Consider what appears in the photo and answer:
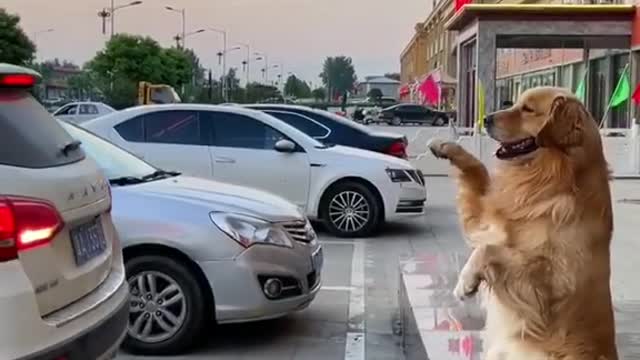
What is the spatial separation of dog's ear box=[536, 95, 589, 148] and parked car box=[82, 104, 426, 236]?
26.7 ft

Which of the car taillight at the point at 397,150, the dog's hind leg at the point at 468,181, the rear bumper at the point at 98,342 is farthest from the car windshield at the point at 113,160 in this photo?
the car taillight at the point at 397,150

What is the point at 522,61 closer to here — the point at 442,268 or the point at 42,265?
the point at 442,268

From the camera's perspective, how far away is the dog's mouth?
3.61 meters

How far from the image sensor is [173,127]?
1176 centimetres

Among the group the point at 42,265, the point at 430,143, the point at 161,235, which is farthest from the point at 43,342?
the point at 161,235

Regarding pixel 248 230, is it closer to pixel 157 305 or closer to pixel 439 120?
pixel 157 305

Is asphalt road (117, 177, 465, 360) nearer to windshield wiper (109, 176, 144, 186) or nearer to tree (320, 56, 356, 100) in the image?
windshield wiper (109, 176, 144, 186)

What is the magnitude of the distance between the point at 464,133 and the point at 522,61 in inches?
1272

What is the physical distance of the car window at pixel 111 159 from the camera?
269 inches

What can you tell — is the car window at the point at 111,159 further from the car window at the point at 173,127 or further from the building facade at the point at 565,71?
the building facade at the point at 565,71

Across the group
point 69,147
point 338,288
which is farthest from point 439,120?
point 69,147

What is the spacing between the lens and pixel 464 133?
23.1 m

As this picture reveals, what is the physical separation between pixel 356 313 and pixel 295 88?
118 metres

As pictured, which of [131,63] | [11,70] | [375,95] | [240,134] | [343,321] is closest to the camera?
[11,70]
